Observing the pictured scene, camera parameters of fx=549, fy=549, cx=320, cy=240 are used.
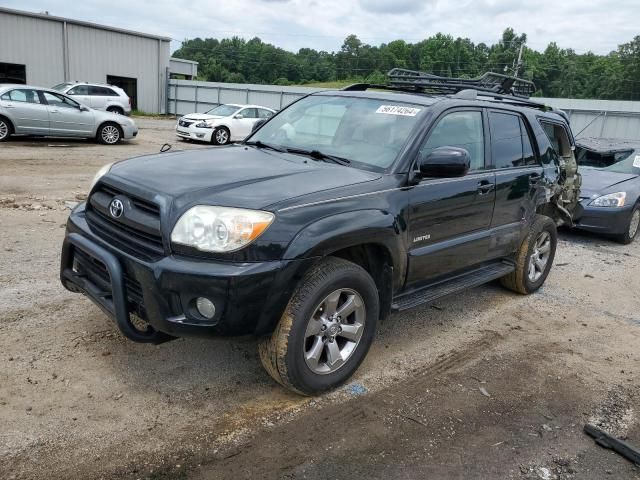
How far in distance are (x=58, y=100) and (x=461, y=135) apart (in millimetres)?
13301

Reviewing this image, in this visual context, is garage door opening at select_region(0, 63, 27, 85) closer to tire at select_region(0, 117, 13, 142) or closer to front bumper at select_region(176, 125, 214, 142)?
front bumper at select_region(176, 125, 214, 142)

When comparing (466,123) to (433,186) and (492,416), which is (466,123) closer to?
(433,186)

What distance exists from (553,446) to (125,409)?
2.38 meters

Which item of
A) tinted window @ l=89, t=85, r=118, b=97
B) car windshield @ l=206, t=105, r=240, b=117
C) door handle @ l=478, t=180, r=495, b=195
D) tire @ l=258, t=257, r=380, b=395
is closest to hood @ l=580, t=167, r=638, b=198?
door handle @ l=478, t=180, r=495, b=195

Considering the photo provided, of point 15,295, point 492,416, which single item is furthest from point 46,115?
point 492,416

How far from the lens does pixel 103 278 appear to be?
10.6 ft

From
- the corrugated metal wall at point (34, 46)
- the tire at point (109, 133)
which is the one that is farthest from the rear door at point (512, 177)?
the corrugated metal wall at point (34, 46)

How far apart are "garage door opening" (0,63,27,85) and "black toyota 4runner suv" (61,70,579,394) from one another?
28.1 meters

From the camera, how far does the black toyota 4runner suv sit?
2846 millimetres

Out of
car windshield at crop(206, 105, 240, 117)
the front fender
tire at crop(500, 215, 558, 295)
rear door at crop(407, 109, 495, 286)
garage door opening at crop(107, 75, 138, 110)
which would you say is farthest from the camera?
garage door opening at crop(107, 75, 138, 110)

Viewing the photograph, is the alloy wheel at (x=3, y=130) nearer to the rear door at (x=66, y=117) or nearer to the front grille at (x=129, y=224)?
the rear door at (x=66, y=117)

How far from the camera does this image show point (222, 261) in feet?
9.23

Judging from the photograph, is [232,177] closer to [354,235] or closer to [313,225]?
[313,225]

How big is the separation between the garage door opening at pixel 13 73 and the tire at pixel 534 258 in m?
29.0
